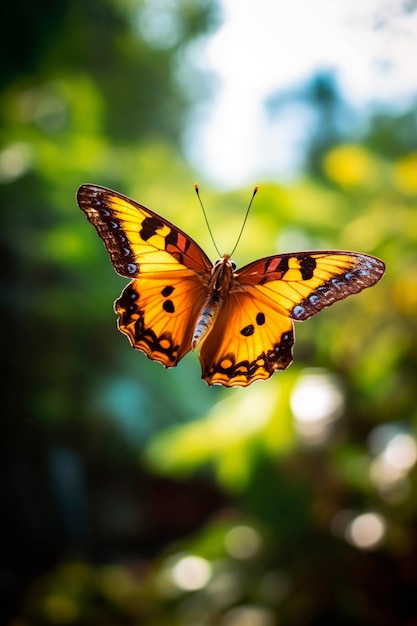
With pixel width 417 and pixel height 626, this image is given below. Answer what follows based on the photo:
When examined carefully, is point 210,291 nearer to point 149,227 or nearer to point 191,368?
point 149,227

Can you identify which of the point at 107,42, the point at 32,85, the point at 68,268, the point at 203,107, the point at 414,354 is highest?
the point at 107,42

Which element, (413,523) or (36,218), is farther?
(36,218)

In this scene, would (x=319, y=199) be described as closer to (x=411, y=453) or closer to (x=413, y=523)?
(x=411, y=453)

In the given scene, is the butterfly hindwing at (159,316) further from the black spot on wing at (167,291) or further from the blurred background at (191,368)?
the blurred background at (191,368)

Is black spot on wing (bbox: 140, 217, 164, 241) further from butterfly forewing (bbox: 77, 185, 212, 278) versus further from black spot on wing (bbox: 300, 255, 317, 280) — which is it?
black spot on wing (bbox: 300, 255, 317, 280)

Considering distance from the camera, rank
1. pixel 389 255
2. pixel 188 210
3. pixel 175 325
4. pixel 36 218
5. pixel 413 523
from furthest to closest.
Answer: pixel 36 218, pixel 188 210, pixel 413 523, pixel 389 255, pixel 175 325

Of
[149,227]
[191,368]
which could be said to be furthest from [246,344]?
[191,368]

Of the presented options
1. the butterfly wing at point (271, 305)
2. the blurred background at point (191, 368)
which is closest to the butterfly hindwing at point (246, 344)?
the butterfly wing at point (271, 305)

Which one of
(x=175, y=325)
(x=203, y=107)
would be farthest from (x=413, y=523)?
(x=203, y=107)

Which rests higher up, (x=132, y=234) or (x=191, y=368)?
(x=191, y=368)
